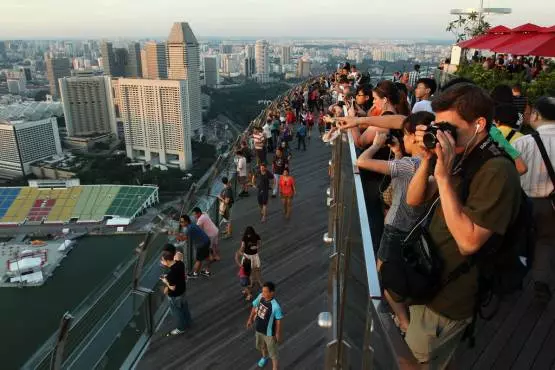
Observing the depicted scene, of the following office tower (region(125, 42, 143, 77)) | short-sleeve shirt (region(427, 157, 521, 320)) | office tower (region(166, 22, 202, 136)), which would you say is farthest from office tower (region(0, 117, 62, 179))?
short-sleeve shirt (region(427, 157, 521, 320))

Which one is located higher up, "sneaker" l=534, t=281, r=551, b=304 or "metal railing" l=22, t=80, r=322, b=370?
"sneaker" l=534, t=281, r=551, b=304

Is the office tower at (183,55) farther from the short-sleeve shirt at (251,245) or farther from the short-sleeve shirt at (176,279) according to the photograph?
the short-sleeve shirt at (176,279)

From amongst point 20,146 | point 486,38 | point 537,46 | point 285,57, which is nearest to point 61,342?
point 537,46

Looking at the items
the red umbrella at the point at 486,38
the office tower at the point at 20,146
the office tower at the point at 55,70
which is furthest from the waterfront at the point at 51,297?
the office tower at the point at 55,70

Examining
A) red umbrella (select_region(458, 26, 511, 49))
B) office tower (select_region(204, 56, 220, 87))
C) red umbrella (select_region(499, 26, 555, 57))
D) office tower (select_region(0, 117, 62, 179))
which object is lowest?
office tower (select_region(0, 117, 62, 179))

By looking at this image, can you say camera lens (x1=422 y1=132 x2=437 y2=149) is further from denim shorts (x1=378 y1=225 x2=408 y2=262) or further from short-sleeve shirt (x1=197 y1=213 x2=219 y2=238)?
short-sleeve shirt (x1=197 y1=213 x2=219 y2=238)

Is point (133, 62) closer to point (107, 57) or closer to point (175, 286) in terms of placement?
point (107, 57)
